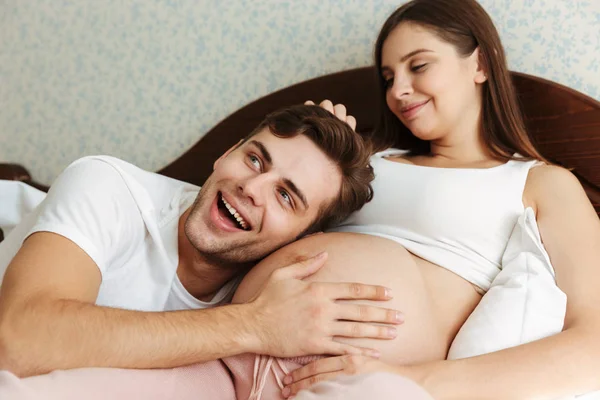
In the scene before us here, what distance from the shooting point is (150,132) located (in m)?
2.04

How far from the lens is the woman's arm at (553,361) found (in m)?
0.97

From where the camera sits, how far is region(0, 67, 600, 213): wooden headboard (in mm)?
1445

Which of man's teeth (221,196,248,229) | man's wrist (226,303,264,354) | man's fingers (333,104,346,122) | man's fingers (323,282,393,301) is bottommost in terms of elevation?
man's wrist (226,303,264,354)

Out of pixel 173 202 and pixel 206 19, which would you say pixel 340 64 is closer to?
pixel 206 19

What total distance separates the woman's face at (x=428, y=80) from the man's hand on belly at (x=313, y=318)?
20.7 inches

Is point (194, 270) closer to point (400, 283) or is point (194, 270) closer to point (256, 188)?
point (256, 188)

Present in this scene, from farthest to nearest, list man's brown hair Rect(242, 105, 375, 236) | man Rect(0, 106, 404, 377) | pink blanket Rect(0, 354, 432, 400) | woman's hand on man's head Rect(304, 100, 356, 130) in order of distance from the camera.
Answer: woman's hand on man's head Rect(304, 100, 356, 130), man's brown hair Rect(242, 105, 375, 236), man Rect(0, 106, 404, 377), pink blanket Rect(0, 354, 432, 400)

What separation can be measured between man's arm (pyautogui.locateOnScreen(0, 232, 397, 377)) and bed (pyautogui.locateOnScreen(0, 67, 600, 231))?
726mm

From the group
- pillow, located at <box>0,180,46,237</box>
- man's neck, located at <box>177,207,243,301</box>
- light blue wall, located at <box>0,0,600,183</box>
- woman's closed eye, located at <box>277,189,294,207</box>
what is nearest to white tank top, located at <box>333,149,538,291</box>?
woman's closed eye, located at <box>277,189,294,207</box>

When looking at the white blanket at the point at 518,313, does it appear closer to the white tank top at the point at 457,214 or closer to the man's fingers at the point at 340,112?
the white tank top at the point at 457,214

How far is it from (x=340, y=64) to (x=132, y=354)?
113 cm

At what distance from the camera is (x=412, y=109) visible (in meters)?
1.41

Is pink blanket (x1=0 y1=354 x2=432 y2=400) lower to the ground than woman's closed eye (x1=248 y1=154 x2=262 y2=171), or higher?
lower

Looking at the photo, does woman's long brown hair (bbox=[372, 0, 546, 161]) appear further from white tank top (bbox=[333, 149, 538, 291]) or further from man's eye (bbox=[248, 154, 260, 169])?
man's eye (bbox=[248, 154, 260, 169])
